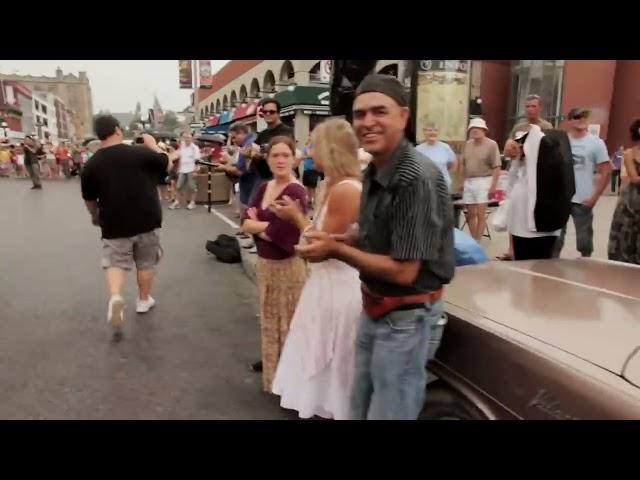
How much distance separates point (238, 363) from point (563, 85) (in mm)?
18277

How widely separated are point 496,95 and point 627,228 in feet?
60.3

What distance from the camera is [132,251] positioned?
15.9 ft

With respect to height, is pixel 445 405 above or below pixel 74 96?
below

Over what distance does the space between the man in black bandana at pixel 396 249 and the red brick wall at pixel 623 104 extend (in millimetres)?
19026

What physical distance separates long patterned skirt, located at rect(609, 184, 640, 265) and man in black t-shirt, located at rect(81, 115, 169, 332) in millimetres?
4327

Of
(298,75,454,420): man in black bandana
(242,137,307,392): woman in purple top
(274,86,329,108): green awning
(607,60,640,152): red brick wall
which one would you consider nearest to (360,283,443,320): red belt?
(298,75,454,420): man in black bandana

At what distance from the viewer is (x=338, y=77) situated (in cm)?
476

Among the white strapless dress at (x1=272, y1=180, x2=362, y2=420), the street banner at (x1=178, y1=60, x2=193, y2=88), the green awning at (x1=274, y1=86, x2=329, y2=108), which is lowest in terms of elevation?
the white strapless dress at (x1=272, y1=180, x2=362, y2=420)

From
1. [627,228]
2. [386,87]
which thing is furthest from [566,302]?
[627,228]

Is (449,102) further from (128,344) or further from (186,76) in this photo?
(186,76)

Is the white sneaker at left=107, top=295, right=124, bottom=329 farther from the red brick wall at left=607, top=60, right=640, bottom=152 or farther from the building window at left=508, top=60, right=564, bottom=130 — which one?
the red brick wall at left=607, top=60, right=640, bottom=152

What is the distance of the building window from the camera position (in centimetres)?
1855
